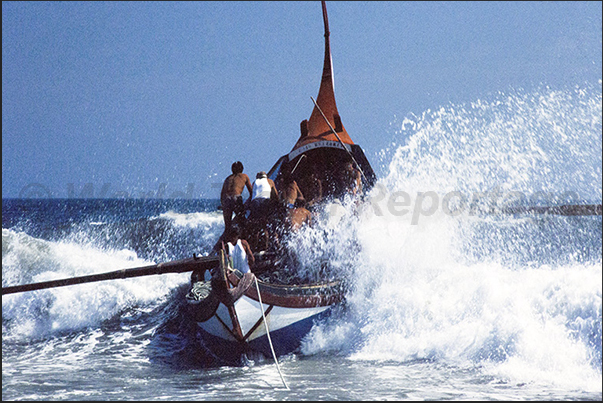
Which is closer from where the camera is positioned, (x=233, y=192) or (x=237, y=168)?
(x=233, y=192)

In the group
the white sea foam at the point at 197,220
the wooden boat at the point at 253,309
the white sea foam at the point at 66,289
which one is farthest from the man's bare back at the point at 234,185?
the white sea foam at the point at 197,220

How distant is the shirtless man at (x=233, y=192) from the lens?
34.8ft

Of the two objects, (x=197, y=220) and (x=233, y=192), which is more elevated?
(x=197, y=220)

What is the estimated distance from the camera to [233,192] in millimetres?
10625

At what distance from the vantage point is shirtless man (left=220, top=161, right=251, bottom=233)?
10.6 meters

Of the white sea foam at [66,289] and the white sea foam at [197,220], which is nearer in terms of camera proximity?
the white sea foam at [66,289]

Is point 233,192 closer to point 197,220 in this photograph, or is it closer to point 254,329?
point 254,329

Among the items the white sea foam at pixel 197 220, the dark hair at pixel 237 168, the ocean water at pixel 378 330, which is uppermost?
the white sea foam at pixel 197 220

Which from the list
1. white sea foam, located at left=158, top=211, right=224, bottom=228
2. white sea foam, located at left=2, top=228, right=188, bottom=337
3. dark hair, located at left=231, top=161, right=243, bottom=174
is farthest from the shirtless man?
white sea foam, located at left=158, top=211, right=224, bottom=228

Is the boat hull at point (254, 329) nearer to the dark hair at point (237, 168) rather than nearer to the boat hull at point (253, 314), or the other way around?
the boat hull at point (253, 314)

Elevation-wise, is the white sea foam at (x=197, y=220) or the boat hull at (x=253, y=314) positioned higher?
the white sea foam at (x=197, y=220)

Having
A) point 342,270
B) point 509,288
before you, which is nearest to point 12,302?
point 342,270

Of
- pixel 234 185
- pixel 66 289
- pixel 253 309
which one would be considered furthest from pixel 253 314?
pixel 66 289

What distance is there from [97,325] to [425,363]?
6895mm
